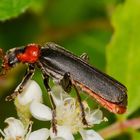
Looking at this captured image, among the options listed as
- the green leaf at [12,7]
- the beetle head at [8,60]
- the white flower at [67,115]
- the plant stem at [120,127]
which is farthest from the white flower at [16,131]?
the green leaf at [12,7]

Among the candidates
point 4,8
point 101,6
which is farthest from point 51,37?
point 4,8

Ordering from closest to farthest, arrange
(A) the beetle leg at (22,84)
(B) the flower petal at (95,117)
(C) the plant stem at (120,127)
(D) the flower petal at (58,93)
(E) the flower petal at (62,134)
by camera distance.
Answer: (E) the flower petal at (62,134), (A) the beetle leg at (22,84), (D) the flower petal at (58,93), (B) the flower petal at (95,117), (C) the plant stem at (120,127)

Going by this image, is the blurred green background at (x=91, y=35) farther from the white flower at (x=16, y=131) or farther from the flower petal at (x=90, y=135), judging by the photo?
the white flower at (x=16, y=131)

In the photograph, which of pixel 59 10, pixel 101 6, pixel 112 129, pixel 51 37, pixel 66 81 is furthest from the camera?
pixel 59 10

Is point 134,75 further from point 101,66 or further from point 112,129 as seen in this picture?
point 101,66

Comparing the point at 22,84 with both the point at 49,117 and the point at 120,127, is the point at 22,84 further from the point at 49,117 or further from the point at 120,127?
the point at 120,127

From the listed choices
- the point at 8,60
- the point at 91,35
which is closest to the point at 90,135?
the point at 8,60
